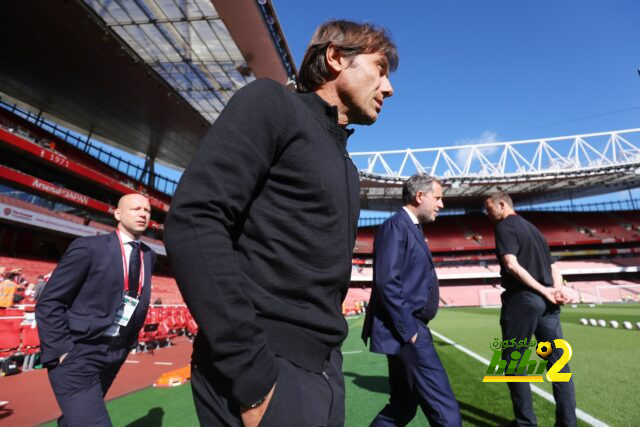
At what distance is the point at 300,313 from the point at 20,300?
13053mm

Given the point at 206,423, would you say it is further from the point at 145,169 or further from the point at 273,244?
the point at 145,169

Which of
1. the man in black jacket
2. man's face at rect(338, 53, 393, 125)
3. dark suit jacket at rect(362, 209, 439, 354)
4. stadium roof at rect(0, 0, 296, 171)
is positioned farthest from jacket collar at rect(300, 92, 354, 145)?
stadium roof at rect(0, 0, 296, 171)

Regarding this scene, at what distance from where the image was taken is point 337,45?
1.29 meters

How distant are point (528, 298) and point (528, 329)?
0.88 ft

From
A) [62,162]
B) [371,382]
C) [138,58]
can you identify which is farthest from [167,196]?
[371,382]

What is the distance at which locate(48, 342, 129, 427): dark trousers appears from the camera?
1958 mm

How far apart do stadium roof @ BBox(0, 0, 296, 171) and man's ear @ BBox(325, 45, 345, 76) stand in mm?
13061

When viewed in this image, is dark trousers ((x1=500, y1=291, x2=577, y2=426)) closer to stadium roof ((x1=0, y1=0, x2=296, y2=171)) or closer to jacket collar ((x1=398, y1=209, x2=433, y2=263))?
jacket collar ((x1=398, y1=209, x2=433, y2=263))

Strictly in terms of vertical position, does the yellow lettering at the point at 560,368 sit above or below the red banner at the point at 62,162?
below

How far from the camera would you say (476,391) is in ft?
14.4

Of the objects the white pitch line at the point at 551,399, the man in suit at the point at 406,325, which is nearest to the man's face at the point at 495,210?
the man in suit at the point at 406,325

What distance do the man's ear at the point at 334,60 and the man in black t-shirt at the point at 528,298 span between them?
2.31m

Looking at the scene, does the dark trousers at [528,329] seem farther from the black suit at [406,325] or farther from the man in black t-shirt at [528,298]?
the black suit at [406,325]

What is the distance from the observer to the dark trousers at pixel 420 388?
2211mm
